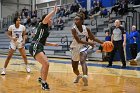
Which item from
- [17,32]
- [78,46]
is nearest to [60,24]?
[17,32]

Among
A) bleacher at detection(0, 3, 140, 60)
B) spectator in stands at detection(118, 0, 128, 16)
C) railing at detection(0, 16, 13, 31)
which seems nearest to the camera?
spectator in stands at detection(118, 0, 128, 16)

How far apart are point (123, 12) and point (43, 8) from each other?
15.9m

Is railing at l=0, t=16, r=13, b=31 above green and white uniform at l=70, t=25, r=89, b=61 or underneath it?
above

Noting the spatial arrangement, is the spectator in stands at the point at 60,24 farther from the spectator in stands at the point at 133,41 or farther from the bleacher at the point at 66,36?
the spectator in stands at the point at 133,41

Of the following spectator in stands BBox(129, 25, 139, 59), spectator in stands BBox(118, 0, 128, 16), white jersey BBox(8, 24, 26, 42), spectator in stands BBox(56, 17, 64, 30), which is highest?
spectator in stands BBox(118, 0, 128, 16)

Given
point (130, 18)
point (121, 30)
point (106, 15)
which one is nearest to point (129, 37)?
point (130, 18)

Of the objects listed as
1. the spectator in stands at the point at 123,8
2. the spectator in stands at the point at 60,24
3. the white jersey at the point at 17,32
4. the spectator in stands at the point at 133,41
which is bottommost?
the spectator in stands at the point at 133,41

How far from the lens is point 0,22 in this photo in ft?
105

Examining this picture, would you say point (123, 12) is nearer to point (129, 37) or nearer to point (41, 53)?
point (129, 37)

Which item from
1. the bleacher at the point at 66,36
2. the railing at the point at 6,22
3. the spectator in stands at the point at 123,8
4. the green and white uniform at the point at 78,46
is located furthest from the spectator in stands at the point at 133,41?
the railing at the point at 6,22

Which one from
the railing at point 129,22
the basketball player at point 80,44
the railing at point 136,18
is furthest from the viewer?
the railing at point 129,22

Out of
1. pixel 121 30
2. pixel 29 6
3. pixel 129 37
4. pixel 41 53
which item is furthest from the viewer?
pixel 29 6

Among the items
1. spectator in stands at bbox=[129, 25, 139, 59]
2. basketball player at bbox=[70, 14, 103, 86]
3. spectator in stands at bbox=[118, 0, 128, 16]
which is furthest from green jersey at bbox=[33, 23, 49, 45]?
spectator in stands at bbox=[118, 0, 128, 16]

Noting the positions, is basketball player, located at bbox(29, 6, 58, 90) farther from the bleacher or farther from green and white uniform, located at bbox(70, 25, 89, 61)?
the bleacher
